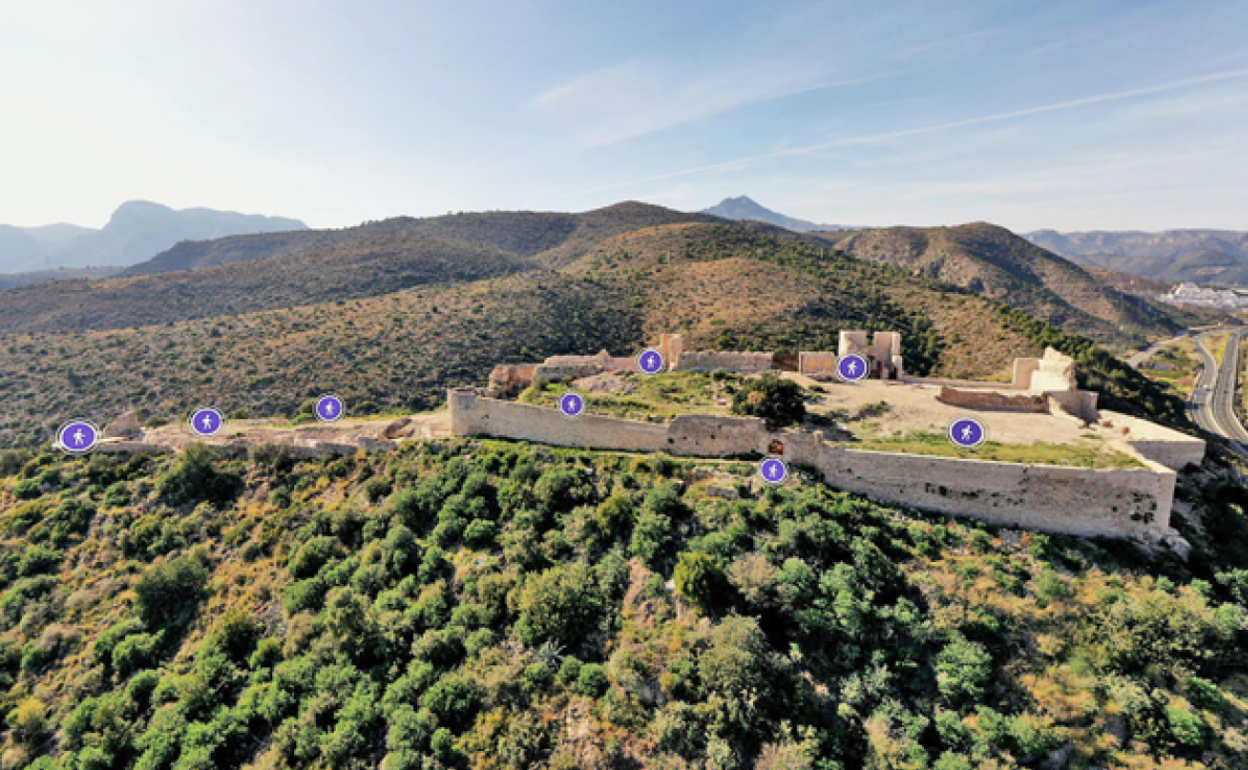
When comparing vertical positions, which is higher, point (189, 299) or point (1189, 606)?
point (189, 299)

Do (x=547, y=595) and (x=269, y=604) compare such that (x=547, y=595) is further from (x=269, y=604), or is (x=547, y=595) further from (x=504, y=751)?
(x=269, y=604)

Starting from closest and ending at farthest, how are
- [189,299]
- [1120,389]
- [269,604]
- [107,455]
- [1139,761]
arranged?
1. [1139,761]
2. [269,604]
3. [107,455]
4. [1120,389]
5. [189,299]

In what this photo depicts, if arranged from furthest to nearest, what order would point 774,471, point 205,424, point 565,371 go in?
point 205,424
point 565,371
point 774,471

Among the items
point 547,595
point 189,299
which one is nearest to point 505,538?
point 547,595

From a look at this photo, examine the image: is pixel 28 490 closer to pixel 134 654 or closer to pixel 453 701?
pixel 134 654

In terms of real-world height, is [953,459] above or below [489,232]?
below

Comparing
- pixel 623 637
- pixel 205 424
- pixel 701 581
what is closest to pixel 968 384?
pixel 701 581
